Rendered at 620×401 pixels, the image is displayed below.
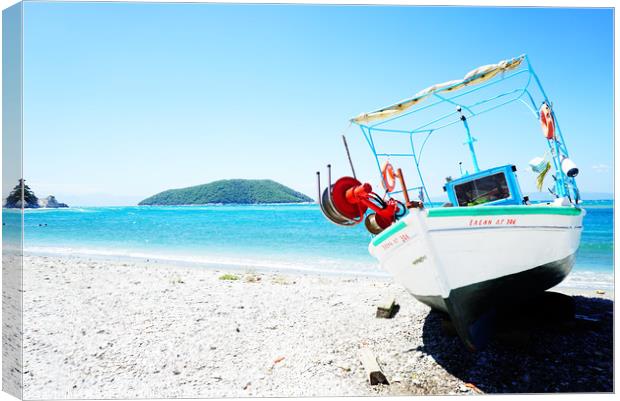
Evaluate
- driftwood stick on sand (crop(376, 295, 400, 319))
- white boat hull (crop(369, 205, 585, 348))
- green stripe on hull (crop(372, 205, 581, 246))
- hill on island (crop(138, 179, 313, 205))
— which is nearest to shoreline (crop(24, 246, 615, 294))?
driftwood stick on sand (crop(376, 295, 400, 319))

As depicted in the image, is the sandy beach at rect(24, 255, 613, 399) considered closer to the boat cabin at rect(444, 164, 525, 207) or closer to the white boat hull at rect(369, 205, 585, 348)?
the white boat hull at rect(369, 205, 585, 348)

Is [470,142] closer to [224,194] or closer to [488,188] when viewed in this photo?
[488,188]

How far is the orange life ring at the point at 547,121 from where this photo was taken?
18.7 ft

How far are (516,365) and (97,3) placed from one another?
6.09 m

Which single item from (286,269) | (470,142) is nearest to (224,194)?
(286,269)

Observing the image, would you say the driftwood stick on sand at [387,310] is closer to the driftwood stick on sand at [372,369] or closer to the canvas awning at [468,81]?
the driftwood stick on sand at [372,369]

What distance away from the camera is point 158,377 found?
4.67m

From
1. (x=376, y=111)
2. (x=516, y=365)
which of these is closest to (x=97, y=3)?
(x=376, y=111)

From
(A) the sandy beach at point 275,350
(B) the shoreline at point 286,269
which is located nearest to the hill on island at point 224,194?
(B) the shoreline at point 286,269

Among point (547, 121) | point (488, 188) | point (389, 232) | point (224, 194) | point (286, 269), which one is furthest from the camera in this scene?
point (224, 194)

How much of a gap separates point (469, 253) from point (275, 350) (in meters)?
2.56

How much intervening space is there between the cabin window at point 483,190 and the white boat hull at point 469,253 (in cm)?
91

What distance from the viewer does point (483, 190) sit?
6.15m

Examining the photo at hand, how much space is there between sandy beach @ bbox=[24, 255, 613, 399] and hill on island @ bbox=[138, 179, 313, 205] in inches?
3151
